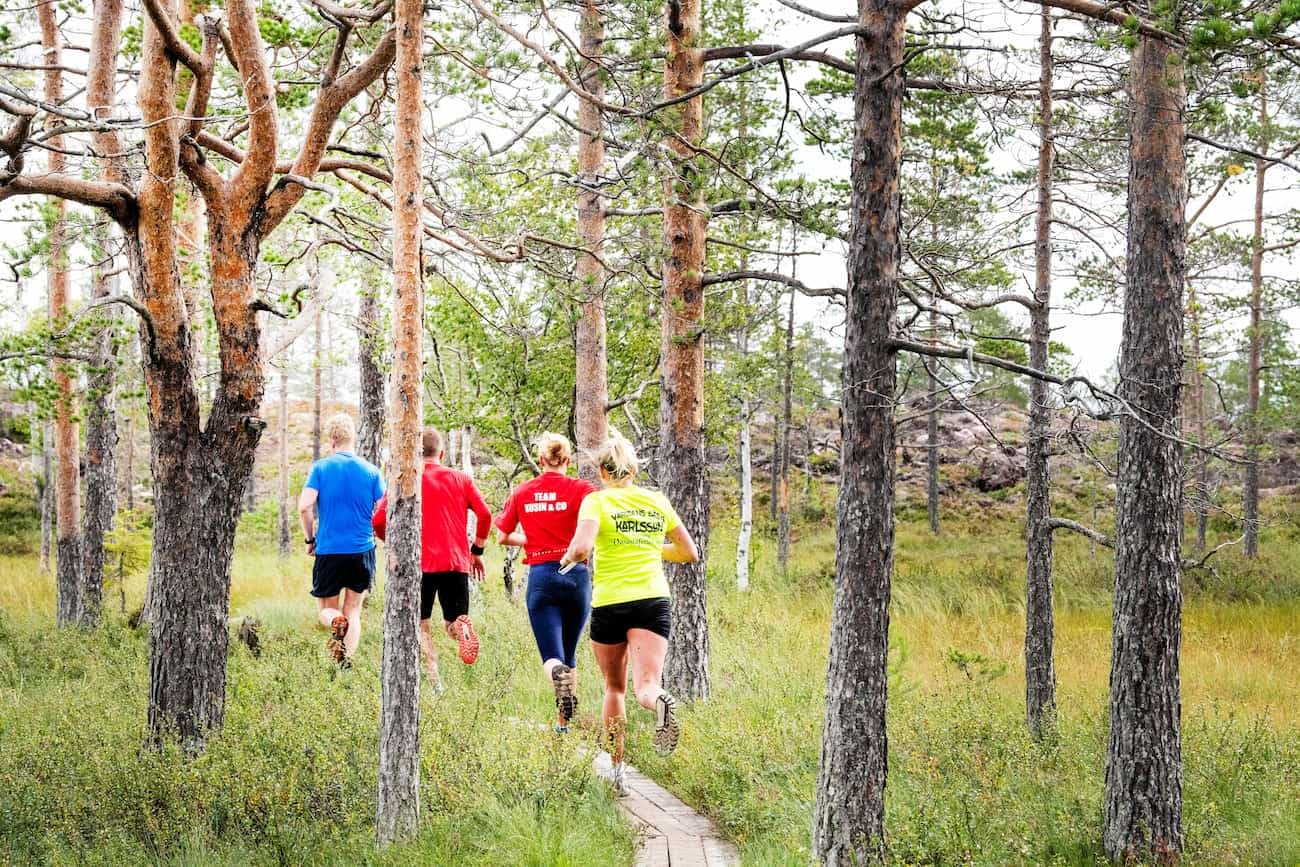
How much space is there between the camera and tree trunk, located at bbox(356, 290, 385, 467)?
47.6ft

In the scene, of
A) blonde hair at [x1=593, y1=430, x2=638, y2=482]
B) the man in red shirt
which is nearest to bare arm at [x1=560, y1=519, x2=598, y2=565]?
blonde hair at [x1=593, y1=430, x2=638, y2=482]

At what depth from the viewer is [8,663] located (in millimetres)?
11250

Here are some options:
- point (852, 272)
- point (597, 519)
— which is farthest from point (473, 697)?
point (852, 272)

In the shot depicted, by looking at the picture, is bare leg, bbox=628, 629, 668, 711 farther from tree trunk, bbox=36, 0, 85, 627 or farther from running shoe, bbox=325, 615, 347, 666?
tree trunk, bbox=36, 0, 85, 627

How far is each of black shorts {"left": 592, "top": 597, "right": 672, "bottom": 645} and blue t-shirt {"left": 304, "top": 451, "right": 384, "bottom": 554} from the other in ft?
11.6

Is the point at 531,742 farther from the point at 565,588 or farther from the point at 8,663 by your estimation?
the point at 8,663

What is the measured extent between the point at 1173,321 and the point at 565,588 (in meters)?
4.31

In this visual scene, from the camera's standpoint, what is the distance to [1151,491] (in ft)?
19.2

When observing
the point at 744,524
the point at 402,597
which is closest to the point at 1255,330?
the point at 744,524

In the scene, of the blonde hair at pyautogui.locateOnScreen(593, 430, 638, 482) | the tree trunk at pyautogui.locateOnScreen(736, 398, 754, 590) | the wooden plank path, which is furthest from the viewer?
the tree trunk at pyautogui.locateOnScreen(736, 398, 754, 590)

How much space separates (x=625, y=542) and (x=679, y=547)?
48cm

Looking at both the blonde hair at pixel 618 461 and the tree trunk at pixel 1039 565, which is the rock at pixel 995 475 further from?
the blonde hair at pixel 618 461

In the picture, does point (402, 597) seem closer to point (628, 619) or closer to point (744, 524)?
point (628, 619)

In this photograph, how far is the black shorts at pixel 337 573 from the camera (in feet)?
29.7
